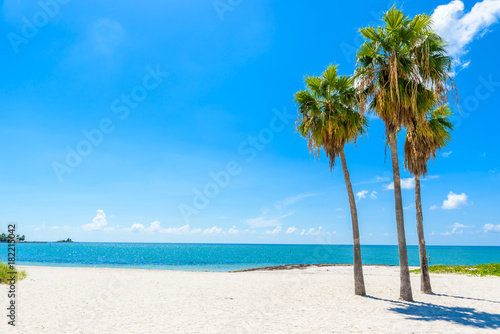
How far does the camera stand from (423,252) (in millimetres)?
17125

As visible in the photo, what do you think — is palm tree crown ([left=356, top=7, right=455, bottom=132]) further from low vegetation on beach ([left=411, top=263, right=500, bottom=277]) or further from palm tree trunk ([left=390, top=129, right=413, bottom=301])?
low vegetation on beach ([left=411, top=263, right=500, bottom=277])

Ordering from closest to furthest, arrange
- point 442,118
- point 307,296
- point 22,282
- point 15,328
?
point 15,328
point 307,296
point 442,118
point 22,282

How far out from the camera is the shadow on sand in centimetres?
1051

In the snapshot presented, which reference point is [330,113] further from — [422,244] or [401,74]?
[422,244]

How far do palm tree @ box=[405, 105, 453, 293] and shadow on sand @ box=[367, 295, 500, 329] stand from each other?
11.6ft

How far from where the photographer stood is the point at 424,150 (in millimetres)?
17000

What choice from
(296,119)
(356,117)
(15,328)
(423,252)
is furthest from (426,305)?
(15,328)

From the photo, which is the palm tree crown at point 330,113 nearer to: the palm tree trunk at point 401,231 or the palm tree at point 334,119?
the palm tree at point 334,119

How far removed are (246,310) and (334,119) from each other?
9067mm

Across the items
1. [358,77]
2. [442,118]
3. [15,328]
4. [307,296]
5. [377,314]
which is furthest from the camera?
[442,118]

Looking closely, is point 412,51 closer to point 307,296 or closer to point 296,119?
point 296,119

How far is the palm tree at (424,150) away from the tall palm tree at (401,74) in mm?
2973

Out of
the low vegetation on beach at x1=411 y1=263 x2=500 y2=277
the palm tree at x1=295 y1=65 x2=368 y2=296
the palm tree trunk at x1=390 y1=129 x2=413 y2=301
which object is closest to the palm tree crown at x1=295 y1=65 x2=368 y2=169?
the palm tree at x1=295 y1=65 x2=368 y2=296

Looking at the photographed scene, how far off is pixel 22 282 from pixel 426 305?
21.2 metres
